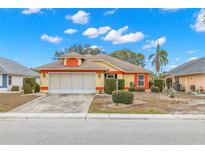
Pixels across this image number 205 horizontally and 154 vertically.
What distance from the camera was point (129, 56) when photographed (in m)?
53.7

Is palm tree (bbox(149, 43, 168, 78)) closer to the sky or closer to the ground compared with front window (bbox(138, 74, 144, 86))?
closer to the sky

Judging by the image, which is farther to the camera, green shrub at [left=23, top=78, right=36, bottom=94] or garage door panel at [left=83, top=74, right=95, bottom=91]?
garage door panel at [left=83, top=74, right=95, bottom=91]

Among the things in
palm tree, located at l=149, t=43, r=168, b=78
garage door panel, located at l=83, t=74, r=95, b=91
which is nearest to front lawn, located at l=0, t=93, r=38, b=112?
garage door panel, located at l=83, t=74, r=95, b=91

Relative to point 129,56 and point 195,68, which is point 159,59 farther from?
point 195,68

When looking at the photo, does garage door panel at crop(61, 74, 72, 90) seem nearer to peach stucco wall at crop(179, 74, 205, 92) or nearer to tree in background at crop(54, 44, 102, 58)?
peach stucco wall at crop(179, 74, 205, 92)

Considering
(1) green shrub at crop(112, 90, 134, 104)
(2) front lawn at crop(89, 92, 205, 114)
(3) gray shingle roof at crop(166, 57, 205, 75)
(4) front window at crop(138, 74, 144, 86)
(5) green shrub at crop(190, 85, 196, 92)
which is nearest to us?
(2) front lawn at crop(89, 92, 205, 114)

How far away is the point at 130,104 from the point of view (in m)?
13.0

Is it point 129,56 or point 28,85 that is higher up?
point 129,56

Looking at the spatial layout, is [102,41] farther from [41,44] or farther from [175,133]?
[175,133]

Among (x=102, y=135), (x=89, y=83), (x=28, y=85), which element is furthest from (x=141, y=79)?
(x=102, y=135)

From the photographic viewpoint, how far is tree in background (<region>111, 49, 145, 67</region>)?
52719 millimetres

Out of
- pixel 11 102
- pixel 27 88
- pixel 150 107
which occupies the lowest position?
pixel 150 107
